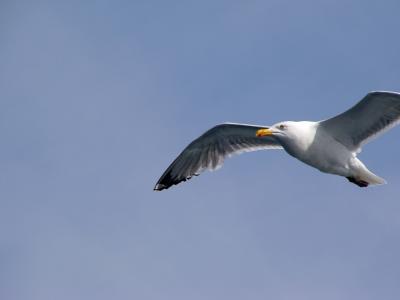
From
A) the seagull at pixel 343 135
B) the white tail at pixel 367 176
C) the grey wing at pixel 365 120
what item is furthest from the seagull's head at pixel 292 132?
the white tail at pixel 367 176

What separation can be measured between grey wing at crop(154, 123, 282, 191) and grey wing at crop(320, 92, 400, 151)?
6.16 ft

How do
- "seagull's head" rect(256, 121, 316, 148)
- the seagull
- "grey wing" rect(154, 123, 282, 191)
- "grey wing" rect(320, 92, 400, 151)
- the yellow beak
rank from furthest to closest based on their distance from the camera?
"grey wing" rect(154, 123, 282, 191) → the yellow beak → "seagull's head" rect(256, 121, 316, 148) → the seagull → "grey wing" rect(320, 92, 400, 151)

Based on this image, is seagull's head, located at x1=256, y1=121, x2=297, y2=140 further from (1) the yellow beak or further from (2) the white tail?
(2) the white tail

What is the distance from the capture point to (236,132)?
826 inches

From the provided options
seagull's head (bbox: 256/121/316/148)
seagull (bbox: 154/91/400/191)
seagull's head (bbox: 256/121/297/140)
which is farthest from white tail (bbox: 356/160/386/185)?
seagull's head (bbox: 256/121/297/140)

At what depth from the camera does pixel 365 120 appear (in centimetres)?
1928

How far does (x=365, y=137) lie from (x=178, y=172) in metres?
4.58

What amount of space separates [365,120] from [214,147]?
370 centimetres

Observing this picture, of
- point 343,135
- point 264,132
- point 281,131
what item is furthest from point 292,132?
point 343,135

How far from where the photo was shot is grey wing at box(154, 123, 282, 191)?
68.8 feet

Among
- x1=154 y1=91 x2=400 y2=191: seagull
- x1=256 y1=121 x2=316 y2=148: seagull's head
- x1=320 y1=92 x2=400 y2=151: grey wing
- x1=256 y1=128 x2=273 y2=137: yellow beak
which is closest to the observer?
x1=320 y1=92 x2=400 y2=151: grey wing

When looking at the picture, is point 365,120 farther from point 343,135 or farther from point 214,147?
point 214,147

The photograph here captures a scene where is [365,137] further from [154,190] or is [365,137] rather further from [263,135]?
[154,190]

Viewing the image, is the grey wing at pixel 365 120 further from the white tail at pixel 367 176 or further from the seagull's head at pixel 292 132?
the white tail at pixel 367 176
